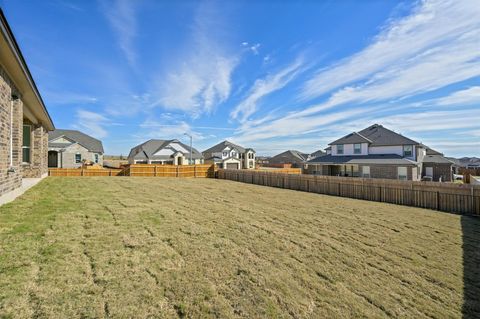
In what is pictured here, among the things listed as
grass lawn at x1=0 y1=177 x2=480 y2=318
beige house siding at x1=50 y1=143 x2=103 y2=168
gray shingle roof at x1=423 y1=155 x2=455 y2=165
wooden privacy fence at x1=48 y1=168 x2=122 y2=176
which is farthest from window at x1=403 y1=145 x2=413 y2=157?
beige house siding at x1=50 y1=143 x2=103 y2=168

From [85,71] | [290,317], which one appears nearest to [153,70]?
[85,71]

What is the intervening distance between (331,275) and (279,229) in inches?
97.7

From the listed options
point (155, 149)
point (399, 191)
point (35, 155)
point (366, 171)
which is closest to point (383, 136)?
point (366, 171)

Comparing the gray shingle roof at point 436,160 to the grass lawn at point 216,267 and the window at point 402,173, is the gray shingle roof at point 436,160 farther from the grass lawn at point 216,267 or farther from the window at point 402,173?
the grass lawn at point 216,267

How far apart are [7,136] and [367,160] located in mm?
26310

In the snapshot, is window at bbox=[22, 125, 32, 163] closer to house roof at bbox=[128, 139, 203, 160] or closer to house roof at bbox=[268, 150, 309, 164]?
house roof at bbox=[128, 139, 203, 160]

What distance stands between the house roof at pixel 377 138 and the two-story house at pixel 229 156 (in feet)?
64.7

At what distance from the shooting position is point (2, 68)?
618cm

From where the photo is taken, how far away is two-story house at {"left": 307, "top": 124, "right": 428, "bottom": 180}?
21594 mm

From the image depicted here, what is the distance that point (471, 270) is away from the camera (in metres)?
4.57

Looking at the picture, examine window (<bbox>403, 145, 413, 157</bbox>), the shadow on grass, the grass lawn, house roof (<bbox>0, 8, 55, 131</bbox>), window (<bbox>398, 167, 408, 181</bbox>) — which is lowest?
the shadow on grass

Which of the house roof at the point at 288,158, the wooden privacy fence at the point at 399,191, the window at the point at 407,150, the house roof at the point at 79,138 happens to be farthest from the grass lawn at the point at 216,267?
the house roof at the point at 288,158

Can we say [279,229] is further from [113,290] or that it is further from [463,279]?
[113,290]

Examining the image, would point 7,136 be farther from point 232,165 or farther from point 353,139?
point 232,165
